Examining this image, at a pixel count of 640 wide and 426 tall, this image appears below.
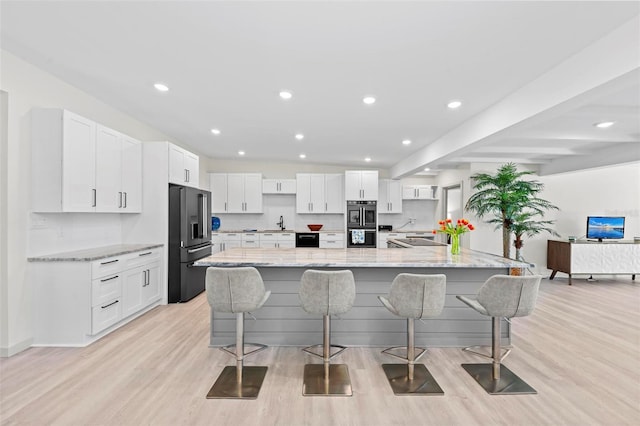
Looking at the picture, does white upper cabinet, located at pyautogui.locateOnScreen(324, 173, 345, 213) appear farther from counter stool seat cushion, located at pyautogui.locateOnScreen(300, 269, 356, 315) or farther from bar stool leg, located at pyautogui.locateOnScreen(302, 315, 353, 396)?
counter stool seat cushion, located at pyautogui.locateOnScreen(300, 269, 356, 315)

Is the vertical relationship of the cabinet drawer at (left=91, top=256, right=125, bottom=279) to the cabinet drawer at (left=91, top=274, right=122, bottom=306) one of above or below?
above

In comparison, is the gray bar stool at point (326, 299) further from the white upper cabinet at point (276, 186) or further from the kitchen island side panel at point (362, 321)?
the white upper cabinet at point (276, 186)

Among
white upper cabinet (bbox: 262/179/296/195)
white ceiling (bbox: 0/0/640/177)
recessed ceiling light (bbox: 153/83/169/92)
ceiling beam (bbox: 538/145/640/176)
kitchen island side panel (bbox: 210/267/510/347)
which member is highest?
recessed ceiling light (bbox: 153/83/169/92)

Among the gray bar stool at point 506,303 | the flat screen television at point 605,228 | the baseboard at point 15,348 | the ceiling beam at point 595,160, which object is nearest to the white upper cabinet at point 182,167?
the baseboard at point 15,348

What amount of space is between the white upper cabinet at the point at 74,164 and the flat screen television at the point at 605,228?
8.58 meters

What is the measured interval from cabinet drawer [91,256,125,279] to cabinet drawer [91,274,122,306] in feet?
0.16

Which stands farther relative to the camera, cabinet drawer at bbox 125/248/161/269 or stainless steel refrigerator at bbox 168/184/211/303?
stainless steel refrigerator at bbox 168/184/211/303

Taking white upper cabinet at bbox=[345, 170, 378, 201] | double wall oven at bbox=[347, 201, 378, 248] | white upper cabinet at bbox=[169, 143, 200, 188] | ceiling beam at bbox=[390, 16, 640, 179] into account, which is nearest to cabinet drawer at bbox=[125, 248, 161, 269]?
white upper cabinet at bbox=[169, 143, 200, 188]

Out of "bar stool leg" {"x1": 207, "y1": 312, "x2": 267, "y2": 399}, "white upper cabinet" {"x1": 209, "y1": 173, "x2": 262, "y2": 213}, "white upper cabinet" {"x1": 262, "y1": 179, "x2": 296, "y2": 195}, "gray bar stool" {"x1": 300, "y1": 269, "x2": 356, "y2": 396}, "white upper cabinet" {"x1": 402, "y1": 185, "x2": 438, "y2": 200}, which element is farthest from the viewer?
"white upper cabinet" {"x1": 402, "y1": 185, "x2": 438, "y2": 200}

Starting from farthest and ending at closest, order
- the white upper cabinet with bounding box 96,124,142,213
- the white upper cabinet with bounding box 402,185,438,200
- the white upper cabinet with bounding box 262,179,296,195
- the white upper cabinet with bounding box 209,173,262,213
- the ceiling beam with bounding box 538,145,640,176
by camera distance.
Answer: the white upper cabinet with bounding box 402,185,438,200, the white upper cabinet with bounding box 262,179,296,195, the white upper cabinet with bounding box 209,173,262,213, the ceiling beam with bounding box 538,145,640,176, the white upper cabinet with bounding box 96,124,142,213

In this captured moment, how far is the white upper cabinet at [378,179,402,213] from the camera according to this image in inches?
320

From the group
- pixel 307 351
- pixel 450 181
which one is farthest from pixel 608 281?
pixel 307 351

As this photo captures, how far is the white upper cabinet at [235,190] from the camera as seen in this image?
304 inches

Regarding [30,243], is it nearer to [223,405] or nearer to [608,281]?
[223,405]
